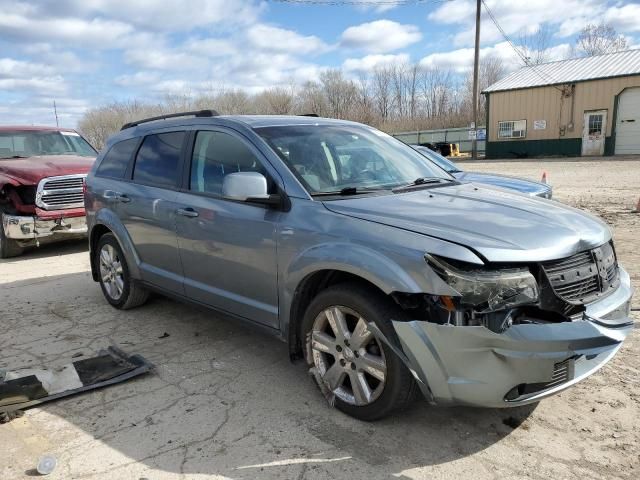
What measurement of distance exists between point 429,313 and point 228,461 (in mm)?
1328

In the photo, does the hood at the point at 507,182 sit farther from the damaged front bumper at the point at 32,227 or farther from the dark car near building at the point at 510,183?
the damaged front bumper at the point at 32,227

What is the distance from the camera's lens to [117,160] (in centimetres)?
529

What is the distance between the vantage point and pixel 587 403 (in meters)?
3.31

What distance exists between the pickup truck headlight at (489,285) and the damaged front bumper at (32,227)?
696cm

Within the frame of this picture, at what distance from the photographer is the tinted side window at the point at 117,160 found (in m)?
5.14

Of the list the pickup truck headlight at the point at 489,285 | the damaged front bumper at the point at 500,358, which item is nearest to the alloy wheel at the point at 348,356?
the damaged front bumper at the point at 500,358

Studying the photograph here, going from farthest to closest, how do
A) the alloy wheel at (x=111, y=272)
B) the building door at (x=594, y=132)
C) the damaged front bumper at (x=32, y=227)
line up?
the building door at (x=594, y=132) < the damaged front bumper at (x=32, y=227) < the alloy wheel at (x=111, y=272)

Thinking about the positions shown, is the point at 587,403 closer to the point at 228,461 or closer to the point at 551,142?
the point at 228,461

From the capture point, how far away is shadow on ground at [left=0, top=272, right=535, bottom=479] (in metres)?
2.83

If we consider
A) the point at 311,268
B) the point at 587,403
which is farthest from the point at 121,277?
the point at 587,403

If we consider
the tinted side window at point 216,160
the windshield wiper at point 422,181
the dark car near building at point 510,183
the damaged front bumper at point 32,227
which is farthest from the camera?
the damaged front bumper at point 32,227

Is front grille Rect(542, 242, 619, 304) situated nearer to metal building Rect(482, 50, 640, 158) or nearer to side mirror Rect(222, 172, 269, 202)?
side mirror Rect(222, 172, 269, 202)

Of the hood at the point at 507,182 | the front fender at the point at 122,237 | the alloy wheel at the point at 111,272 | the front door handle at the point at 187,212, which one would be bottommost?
the alloy wheel at the point at 111,272

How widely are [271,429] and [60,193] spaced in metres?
6.67
